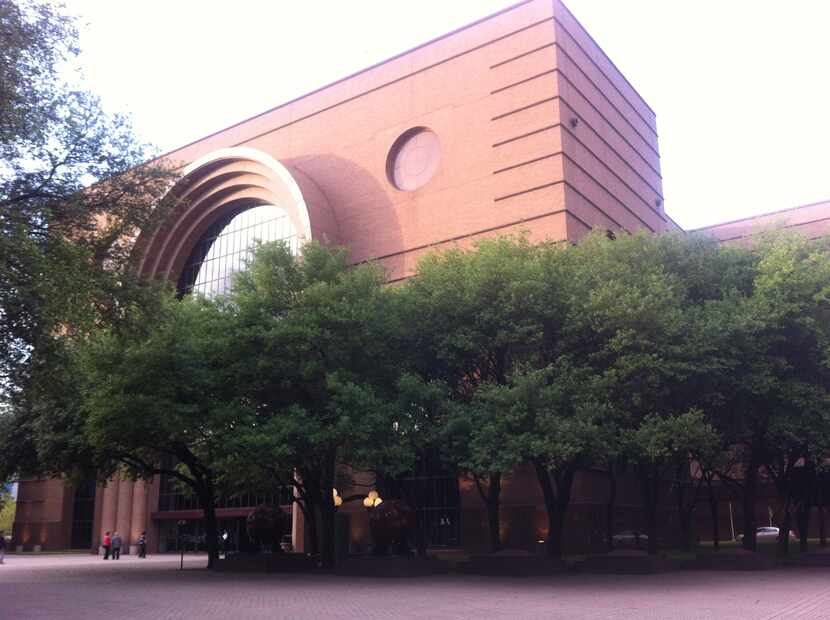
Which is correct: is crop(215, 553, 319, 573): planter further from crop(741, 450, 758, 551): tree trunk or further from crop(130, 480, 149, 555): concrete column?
crop(130, 480, 149, 555): concrete column

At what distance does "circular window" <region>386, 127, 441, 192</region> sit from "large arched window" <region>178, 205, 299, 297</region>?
6.77 m

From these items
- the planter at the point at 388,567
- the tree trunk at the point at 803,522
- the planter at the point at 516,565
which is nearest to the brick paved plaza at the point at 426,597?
the planter at the point at 516,565

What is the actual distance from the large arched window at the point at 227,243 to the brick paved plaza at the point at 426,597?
2253cm

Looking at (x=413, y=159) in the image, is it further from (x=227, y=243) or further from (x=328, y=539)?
(x=328, y=539)

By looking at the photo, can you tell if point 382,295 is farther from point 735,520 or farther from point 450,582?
point 735,520

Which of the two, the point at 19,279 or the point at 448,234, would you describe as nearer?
the point at 19,279

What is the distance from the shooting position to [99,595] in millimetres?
17516

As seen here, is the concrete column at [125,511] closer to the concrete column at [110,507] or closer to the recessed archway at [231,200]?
the concrete column at [110,507]

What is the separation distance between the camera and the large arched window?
42438 mm

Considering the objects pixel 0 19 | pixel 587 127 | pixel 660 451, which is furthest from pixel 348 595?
pixel 587 127

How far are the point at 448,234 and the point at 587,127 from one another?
844 centimetres

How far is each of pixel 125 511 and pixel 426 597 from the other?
33458 millimetres

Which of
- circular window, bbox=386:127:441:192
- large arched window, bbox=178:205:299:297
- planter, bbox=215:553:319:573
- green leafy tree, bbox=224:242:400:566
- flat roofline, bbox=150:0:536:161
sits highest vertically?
flat roofline, bbox=150:0:536:161

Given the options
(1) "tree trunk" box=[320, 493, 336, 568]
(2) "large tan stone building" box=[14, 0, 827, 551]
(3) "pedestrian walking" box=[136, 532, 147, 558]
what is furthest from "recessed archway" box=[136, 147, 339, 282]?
(1) "tree trunk" box=[320, 493, 336, 568]
